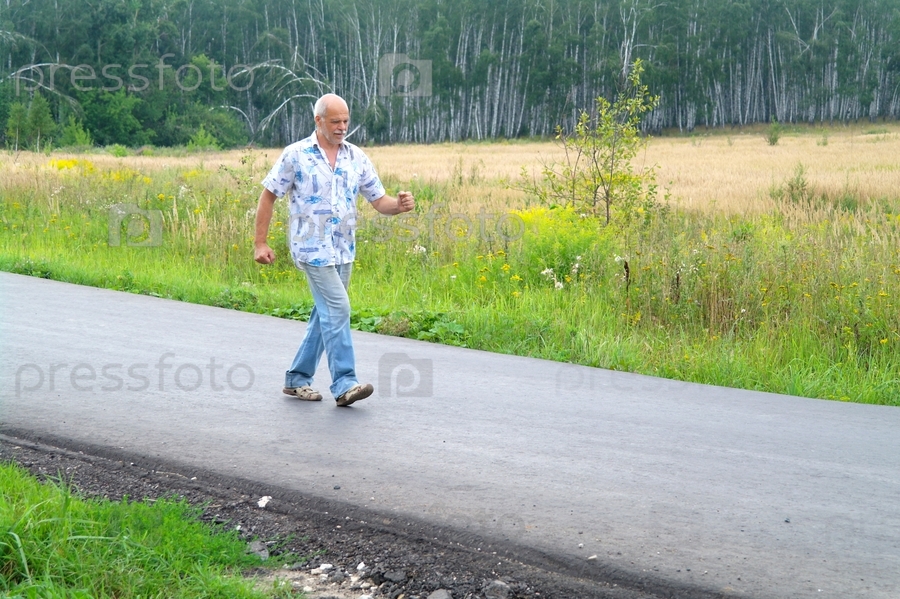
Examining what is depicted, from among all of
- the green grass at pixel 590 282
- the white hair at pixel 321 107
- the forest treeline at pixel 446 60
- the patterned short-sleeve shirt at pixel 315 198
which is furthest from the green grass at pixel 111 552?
the forest treeline at pixel 446 60

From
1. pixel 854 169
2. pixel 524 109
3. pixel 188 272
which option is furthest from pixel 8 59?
pixel 188 272

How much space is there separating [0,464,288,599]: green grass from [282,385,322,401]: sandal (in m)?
2.44

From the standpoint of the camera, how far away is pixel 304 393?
7.05 meters

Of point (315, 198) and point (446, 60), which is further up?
point (446, 60)

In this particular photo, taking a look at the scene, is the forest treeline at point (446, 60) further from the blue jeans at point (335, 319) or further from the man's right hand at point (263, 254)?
the blue jeans at point (335, 319)

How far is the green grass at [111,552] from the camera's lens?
3762 mm

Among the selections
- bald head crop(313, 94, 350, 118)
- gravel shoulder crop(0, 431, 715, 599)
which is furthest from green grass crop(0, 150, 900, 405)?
gravel shoulder crop(0, 431, 715, 599)

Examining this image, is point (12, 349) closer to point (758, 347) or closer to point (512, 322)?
point (512, 322)

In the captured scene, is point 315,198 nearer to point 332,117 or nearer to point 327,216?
point 327,216

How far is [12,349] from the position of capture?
8234mm

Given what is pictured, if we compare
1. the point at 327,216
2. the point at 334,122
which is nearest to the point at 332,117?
the point at 334,122

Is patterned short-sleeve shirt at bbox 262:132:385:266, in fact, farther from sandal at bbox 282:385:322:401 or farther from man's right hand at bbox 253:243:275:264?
sandal at bbox 282:385:322:401

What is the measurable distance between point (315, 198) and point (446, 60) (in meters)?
66.0

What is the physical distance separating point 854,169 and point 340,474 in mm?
27197
